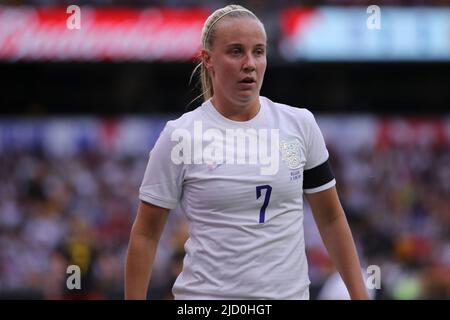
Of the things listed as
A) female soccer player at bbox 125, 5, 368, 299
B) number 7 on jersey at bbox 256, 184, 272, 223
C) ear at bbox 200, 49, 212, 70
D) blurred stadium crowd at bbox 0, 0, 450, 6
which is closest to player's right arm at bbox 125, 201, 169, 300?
female soccer player at bbox 125, 5, 368, 299

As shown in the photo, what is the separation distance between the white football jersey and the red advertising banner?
13.6 m

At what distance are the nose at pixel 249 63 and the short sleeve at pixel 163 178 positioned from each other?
336mm

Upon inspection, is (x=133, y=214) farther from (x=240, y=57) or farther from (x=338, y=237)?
(x=240, y=57)

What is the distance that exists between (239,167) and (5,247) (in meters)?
9.78

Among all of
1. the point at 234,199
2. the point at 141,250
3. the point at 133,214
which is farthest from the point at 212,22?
the point at 133,214

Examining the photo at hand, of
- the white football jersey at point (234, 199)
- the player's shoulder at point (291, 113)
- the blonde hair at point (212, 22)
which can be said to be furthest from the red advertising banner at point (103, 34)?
the white football jersey at point (234, 199)

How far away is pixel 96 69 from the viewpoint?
19.3m

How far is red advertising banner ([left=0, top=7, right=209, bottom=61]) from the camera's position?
56.0 feet

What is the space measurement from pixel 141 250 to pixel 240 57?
764 millimetres

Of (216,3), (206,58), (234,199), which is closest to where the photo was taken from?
(234,199)

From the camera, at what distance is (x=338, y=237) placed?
358 cm

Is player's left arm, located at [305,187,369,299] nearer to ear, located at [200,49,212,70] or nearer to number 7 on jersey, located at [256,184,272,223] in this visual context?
number 7 on jersey, located at [256,184,272,223]

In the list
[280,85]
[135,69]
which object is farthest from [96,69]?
[280,85]
